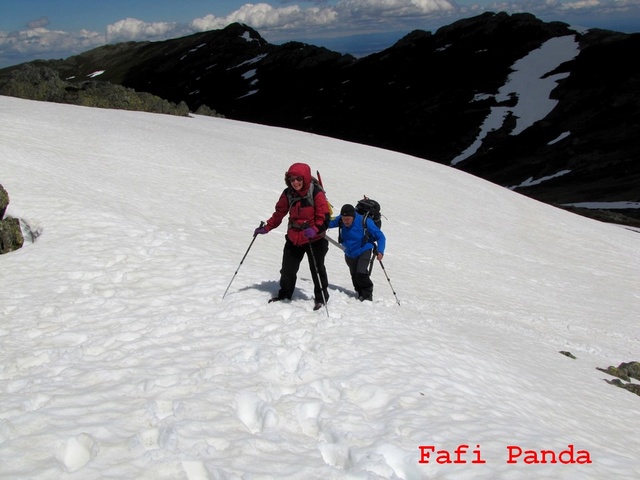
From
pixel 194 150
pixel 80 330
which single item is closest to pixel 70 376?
pixel 80 330

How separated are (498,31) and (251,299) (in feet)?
478

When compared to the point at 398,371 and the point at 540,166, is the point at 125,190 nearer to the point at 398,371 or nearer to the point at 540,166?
the point at 398,371

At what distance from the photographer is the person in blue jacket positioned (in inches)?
436

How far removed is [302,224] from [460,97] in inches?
4650

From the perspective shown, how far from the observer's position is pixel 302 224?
9.05m

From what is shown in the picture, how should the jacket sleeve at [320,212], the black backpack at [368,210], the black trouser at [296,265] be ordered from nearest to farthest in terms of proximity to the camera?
1. the jacket sleeve at [320,212]
2. the black trouser at [296,265]
3. the black backpack at [368,210]

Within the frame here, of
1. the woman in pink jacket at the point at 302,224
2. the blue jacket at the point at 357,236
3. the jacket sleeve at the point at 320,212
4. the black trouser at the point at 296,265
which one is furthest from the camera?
the blue jacket at the point at 357,236

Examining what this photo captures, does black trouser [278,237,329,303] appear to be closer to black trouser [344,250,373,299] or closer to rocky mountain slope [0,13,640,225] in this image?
black trouser [344,250,373,299]

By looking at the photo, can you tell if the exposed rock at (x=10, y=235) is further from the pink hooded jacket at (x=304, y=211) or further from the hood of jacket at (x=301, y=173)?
the hood of jacket at (x=301, y=173)

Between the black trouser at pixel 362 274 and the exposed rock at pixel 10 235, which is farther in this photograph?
the black trouser at pixel 362 274

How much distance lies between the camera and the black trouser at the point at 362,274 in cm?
1106

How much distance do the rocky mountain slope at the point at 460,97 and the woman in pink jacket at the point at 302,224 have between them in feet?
180

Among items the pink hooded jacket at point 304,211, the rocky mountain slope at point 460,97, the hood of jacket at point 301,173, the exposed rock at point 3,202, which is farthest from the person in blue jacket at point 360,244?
the rocky mountain slope at point 460,97

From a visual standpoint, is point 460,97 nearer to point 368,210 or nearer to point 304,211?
point 368,210
